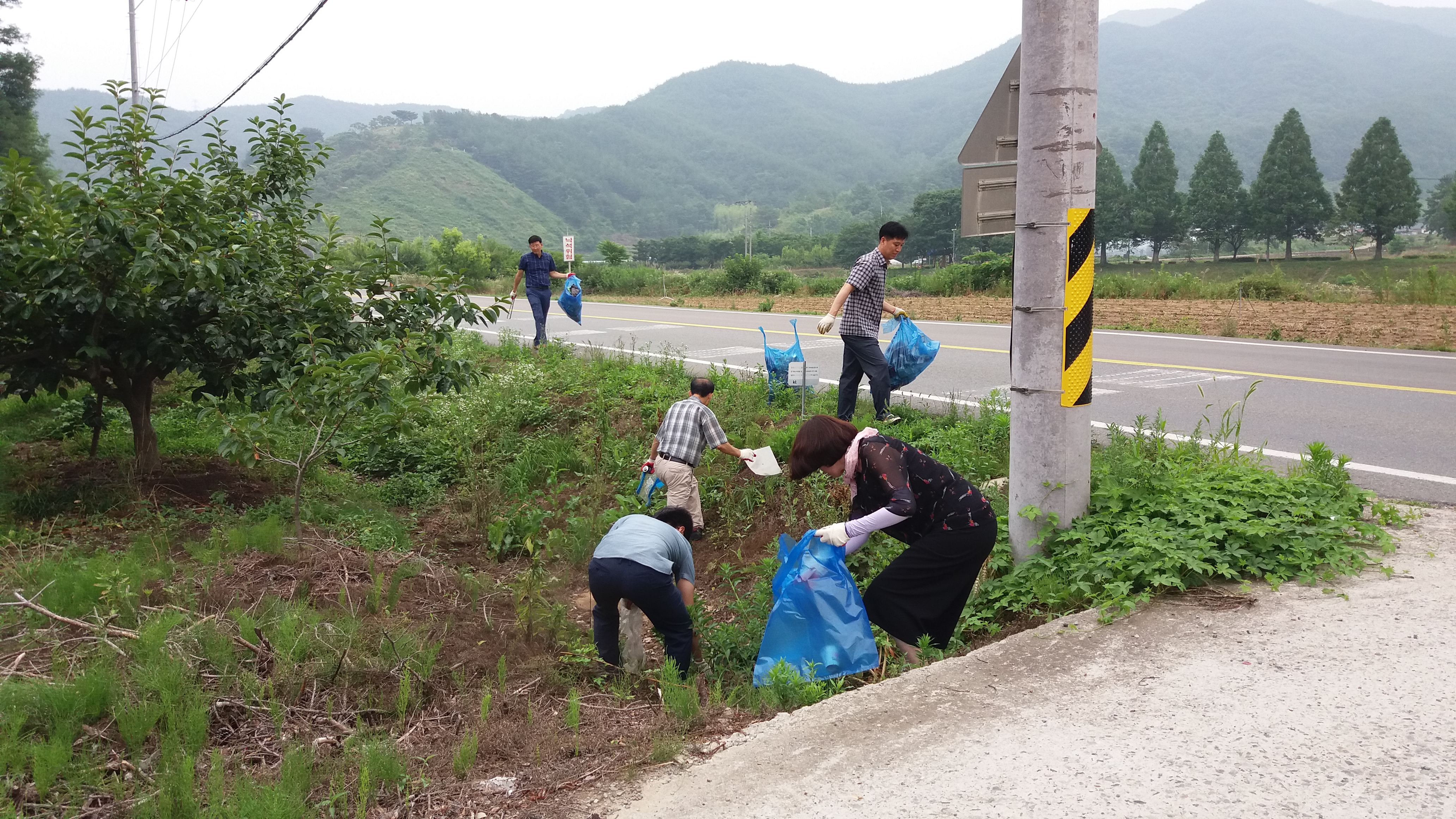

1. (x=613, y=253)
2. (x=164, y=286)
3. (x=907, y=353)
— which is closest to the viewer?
(x=164, y=286)

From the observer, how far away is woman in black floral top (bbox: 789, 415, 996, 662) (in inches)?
174

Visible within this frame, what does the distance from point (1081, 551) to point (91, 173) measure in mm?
6683

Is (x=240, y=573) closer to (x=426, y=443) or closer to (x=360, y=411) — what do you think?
(x=360, y=411)

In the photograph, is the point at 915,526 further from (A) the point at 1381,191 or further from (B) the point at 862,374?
(A) the point at 1381,191

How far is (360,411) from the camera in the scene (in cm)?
600

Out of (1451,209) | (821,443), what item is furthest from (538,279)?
(1451,209)

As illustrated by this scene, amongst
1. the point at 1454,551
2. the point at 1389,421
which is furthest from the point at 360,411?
the point at 1389,421

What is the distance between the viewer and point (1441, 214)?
95.2 m

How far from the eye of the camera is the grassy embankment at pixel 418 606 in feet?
11.6

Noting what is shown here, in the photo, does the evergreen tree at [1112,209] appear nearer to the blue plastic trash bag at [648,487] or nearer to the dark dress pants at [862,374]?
the dark dress pants at [862,374]

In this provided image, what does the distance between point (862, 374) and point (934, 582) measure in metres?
3.78

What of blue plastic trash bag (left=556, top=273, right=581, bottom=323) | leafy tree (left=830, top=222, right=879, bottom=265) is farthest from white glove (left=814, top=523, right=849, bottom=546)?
leafy tree (left=830, top=222, right=879, bottom=265)

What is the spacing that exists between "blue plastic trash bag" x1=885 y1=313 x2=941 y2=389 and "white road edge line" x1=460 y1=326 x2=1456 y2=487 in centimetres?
44

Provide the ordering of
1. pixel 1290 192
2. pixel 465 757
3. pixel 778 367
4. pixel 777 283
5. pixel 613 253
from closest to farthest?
1. pixel 465 757
2. pixel 778 367
3. pixel 777 283
4. pixel 613 253
5. pixel 1290 192
